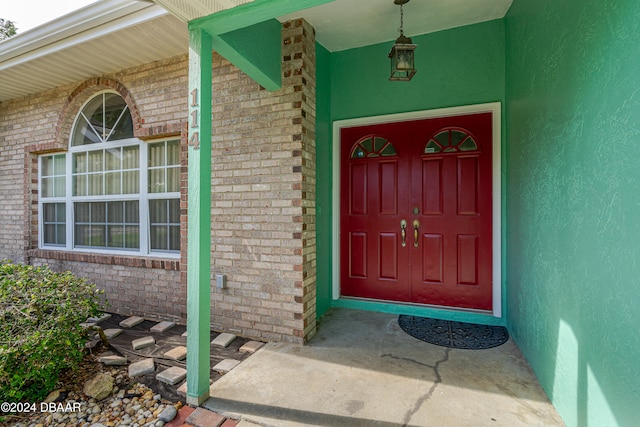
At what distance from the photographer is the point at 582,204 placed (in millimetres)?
1470

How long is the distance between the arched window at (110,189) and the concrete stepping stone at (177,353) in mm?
1195

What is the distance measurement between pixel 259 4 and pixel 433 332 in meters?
2.95

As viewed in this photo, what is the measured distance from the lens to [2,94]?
13.7ft

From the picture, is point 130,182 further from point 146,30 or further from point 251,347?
point 251,347

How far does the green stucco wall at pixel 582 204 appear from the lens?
3.74ft

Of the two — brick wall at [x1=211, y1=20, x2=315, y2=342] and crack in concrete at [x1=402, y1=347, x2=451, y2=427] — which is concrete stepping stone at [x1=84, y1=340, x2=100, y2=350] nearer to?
brick wall at [x1=211, y1=20, x2=315, y2=342]

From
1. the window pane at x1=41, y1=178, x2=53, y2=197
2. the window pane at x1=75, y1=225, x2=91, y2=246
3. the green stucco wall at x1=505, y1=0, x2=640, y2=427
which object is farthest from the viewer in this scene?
the window pane at x1=41, y1=178, x2=53, y2=197

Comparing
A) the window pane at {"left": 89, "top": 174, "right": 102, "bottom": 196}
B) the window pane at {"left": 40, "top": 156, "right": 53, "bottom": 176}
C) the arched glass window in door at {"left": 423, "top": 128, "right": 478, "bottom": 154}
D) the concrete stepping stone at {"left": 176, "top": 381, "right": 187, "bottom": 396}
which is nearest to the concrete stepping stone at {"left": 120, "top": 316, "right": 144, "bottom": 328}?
the concrete stepping stone at {"left": 176, "top": 381, "right": 187, "bottom": 396}

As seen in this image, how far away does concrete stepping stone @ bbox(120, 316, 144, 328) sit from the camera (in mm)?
3127

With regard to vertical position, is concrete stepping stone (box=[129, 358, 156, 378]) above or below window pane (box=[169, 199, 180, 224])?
below

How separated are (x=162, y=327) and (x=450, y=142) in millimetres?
3530

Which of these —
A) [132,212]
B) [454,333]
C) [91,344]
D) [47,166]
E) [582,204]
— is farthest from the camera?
[47,166]

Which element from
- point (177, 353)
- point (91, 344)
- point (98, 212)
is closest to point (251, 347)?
point (177, 353)

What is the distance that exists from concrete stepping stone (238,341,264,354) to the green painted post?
63cm
